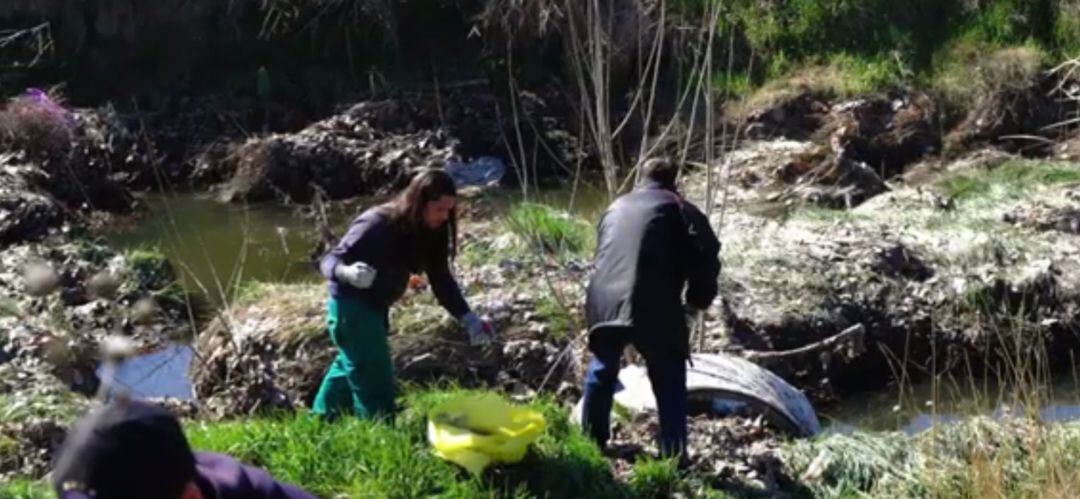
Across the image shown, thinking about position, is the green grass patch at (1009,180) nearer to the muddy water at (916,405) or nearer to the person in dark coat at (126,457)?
the muddy water at (916,405)

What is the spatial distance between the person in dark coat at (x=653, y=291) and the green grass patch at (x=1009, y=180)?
6965 millimetres

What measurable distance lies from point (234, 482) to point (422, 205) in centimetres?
387

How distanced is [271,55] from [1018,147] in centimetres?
851

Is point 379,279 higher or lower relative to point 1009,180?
higher

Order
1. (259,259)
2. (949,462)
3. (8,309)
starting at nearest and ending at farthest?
(949,462) → (8,309) → (259,259)

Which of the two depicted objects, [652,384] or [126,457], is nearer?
[126,457]

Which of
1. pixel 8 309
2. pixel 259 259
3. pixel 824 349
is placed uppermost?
pixel 8 309

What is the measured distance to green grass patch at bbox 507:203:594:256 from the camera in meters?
11.5

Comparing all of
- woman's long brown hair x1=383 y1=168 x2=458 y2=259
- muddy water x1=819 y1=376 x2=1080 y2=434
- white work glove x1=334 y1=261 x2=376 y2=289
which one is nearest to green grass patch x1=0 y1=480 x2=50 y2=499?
white work glove x1=334 y1=261 x2=376 y2=289

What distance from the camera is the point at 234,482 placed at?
3127 millimetres

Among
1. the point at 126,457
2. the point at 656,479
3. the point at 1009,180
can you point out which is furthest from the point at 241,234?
the point at 126,457

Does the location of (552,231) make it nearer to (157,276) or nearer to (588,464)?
(157,276)

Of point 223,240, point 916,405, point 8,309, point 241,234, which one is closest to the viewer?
point 916,405

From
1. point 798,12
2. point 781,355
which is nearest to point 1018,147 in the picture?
point 798,12
